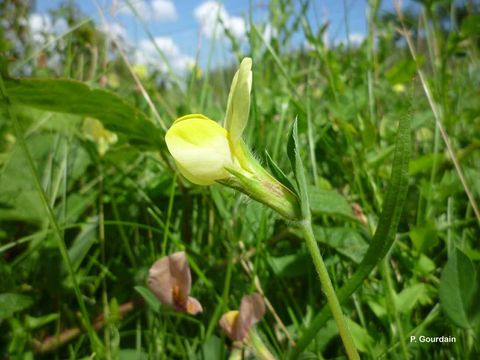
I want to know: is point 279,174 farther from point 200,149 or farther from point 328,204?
point 328,204

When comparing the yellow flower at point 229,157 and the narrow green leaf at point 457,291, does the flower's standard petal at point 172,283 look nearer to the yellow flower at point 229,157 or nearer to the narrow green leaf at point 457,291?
the yellow flower at point 229,157

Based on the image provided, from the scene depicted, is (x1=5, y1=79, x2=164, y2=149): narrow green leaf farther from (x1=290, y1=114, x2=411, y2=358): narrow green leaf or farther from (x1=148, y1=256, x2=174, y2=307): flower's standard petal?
(x1=290, y1=114, x2=411, y2=358): narrow green leaf

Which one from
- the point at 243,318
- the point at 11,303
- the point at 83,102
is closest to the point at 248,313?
the point at 243,318

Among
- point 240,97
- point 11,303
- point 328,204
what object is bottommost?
point 11,303

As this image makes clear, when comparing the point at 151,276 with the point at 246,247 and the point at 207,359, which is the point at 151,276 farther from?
the point at 246,247

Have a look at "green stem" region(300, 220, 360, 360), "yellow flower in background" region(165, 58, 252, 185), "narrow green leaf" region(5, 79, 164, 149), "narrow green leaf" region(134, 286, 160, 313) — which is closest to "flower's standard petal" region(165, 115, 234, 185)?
"yellow flower in background" region(165, 58, 252, 185)

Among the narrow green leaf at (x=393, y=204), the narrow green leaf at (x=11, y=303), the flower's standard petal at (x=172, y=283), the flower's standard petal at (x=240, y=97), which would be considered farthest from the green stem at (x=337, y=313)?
the narrow green leaf at (x=11, y=303)
